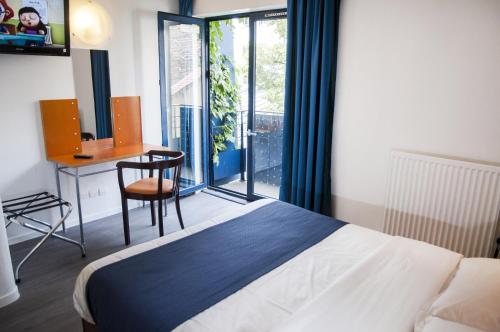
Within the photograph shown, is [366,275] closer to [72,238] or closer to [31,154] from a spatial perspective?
[72,238]

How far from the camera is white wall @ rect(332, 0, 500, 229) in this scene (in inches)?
101

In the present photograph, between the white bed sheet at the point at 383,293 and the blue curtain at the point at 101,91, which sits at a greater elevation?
the blue curtain at the point at 101,91

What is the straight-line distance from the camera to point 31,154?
325 centimetres

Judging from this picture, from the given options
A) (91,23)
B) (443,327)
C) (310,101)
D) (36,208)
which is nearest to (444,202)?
(310,101)

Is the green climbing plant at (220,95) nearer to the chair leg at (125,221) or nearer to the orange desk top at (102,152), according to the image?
the orange desk top at (102,152)

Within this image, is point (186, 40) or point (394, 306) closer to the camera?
point (394, 306)

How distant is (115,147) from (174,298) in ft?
8.06

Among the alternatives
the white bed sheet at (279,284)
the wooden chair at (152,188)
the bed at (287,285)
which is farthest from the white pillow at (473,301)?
the wooden chair at (152,188)

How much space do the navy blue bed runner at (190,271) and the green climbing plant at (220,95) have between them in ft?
8.91

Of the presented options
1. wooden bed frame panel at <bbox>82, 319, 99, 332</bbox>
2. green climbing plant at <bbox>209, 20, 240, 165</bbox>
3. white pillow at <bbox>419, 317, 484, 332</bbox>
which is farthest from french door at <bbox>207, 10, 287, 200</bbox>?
white pillow at <bbox>419, 317, 484, 332</bbox>

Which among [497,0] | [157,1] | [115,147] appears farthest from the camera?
[157,1]

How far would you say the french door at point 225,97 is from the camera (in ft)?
13.3

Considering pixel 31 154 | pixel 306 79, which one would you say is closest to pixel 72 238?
pixel 31 154

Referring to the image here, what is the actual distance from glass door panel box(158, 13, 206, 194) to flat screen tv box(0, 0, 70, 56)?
1.11 meters
